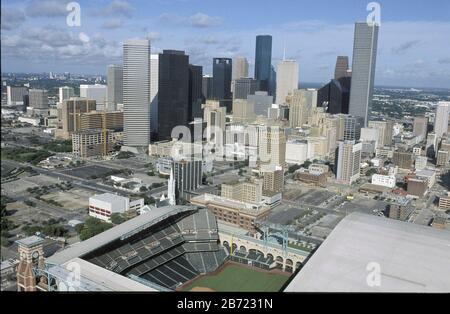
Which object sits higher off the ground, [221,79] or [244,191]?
[221,79]

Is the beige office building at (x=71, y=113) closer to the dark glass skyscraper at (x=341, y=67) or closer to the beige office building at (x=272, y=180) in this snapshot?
the beige office building at (x=272, y=180)

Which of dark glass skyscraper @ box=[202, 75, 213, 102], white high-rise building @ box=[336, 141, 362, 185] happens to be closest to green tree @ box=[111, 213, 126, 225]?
white high-rise building @ box=[336, 141, 362, 185]

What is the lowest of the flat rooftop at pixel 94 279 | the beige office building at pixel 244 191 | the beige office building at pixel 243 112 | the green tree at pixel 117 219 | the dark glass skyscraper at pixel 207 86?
the green tree at pixel 117 219

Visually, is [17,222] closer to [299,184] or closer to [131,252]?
[131,252]

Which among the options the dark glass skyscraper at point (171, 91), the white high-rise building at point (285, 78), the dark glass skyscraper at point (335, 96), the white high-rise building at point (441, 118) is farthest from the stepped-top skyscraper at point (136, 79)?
the white high-rise building at point (441, 118)

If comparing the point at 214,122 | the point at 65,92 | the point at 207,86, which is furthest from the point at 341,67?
the point at 65,92

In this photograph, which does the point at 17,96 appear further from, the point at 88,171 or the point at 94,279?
the point at 94,279

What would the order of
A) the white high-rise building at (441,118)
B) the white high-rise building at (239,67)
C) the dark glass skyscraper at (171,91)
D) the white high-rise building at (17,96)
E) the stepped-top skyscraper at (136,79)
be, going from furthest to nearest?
the white high-rise building at (239,67)
the white high-rise building at (17,96)
the white high-rise building at (441,118)
the dark glass skyscraper at (171,91)
the stepped-top skyscraper at (136,79)
